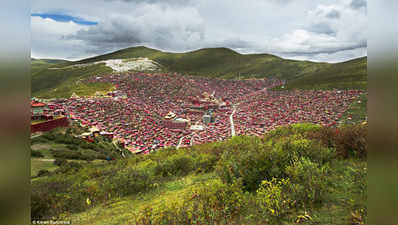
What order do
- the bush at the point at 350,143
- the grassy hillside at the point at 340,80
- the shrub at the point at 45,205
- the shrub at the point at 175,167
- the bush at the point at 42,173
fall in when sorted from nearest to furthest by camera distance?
the shrub at the point at 45,205 → the bush at the point at 350,143 → the shrub at the point at 175,167 → the bush at the point at 42,173 → the grassy hillside at the point at 340,80

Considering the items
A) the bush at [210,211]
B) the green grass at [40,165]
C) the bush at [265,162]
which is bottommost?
the green grass at [40,165]

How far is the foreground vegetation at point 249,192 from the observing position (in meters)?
2.97

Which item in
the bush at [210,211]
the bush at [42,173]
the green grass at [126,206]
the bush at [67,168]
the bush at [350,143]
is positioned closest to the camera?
the bush at [210,211]

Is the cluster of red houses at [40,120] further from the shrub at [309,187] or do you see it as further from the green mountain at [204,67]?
the green mountain at [204,67]

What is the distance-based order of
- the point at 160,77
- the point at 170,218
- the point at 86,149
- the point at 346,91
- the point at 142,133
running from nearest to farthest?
the point at 170,218 < the point at 86,149 < the point at 142,133 < the point at 346,91 < the point at 160,77

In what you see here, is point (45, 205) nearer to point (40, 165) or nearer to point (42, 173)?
point (42, 173)

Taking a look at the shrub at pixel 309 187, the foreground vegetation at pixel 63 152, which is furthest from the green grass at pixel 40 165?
the shrub at pixel 309 187

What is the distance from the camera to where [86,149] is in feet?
46.3

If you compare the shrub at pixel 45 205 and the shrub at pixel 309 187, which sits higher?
the shrub at pixel 309 187

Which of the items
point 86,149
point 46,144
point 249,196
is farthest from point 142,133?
point 249,196

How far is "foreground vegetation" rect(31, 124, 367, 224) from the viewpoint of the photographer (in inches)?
117

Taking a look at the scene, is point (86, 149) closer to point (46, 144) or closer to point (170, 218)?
point (46, 144)

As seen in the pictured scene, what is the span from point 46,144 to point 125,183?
35.2 ft

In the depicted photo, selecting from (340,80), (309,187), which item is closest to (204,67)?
(340,80)
